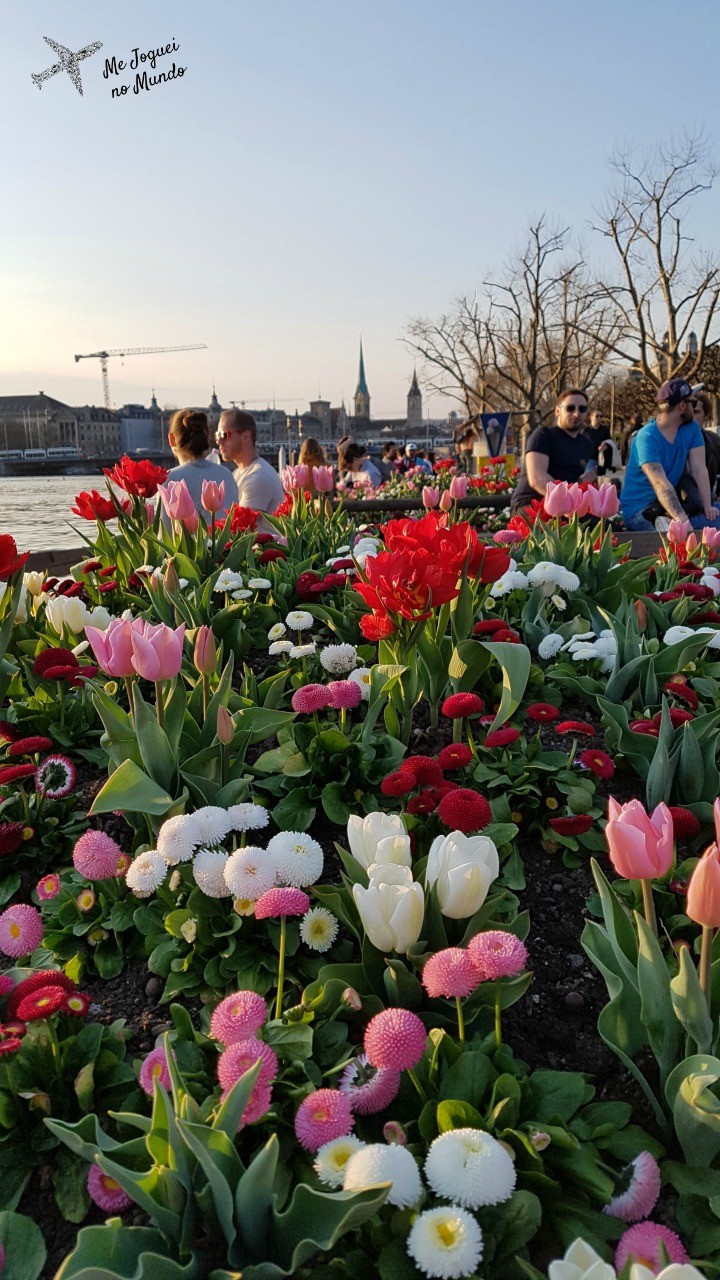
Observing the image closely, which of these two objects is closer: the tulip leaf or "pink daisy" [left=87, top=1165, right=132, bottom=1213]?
"pink daisy" [left=87, top=1165, right=132, bottom=1213]

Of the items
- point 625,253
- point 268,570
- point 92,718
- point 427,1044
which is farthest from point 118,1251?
point 625,253

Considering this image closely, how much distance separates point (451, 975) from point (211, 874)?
1.83 feet

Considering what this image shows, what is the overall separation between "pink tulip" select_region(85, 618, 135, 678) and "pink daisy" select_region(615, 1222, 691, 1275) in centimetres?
129

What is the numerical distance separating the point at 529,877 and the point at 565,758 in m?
0.38

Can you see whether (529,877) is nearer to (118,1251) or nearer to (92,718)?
(118,1251)

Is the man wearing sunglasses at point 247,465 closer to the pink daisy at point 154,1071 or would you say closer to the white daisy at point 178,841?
the white daisy at point 178,841

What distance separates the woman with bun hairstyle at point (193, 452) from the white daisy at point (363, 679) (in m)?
2.46

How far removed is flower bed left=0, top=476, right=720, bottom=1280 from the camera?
3.82 feet

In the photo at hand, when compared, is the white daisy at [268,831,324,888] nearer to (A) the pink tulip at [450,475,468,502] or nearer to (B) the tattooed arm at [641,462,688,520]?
(A) the pink tulip at [450,475,468,502]

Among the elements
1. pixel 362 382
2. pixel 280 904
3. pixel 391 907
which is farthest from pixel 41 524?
pixel 362 382

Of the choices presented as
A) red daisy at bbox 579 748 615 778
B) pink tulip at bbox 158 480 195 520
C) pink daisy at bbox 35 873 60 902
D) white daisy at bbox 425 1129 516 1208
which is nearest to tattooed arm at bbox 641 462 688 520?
pink tulip at bbox 158 480 195 520

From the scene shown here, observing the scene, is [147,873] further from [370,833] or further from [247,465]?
[247,465]

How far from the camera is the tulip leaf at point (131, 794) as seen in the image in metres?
1.86

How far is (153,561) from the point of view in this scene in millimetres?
3824
